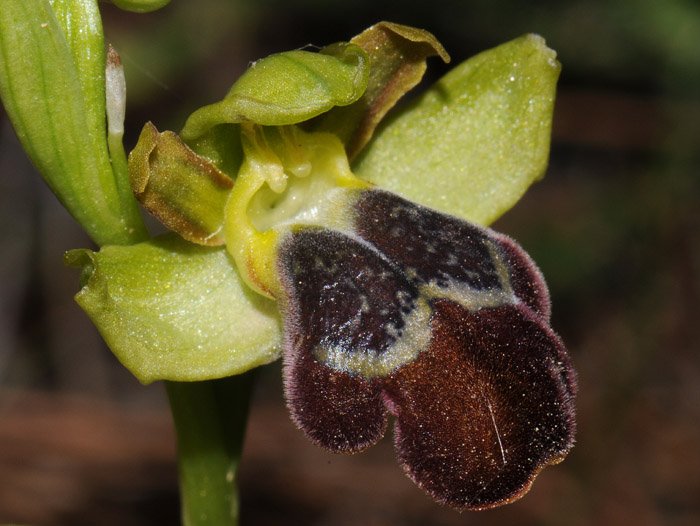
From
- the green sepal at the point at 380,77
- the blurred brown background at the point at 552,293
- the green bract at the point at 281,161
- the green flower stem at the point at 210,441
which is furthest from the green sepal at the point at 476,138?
the blurred brown background at the point at 552,293

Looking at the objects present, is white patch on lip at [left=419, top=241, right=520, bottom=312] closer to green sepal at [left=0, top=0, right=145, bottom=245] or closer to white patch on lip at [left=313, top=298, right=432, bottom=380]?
white patch on lip at [left=313, top=298, right=432, bottom=380]

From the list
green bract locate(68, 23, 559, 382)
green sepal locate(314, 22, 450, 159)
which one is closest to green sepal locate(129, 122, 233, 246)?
green bract locate(68, 23, 559, 382)

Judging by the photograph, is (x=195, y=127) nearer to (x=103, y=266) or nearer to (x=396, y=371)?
(x=103, y=266)

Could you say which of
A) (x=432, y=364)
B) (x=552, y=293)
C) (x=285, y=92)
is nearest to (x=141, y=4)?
(x=285, y=92)

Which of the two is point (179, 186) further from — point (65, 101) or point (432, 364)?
point (432, 364)

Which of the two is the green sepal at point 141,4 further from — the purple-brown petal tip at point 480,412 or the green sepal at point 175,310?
the purple-brown petal tip at point 480,412

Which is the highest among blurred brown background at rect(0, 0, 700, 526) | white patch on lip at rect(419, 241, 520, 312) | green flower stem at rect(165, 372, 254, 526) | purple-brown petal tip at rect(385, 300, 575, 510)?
white patch on lip at rect(419, 241, 520, 312)

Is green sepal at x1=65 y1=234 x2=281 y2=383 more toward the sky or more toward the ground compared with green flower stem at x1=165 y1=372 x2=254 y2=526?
more toward the sky
